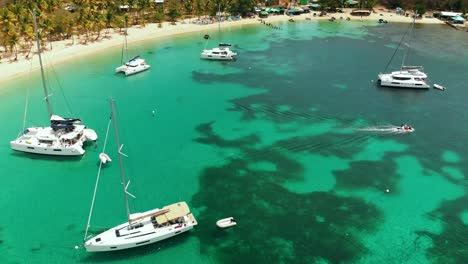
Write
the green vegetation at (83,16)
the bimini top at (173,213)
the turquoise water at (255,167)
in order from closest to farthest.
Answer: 1. the bimini top at (173,213)
2. the turquoise water at (255,167)
3. the green vegetation at (83,16)

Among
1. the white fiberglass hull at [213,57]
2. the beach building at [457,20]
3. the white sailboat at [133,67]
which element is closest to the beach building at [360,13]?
the beach building at [457,20]

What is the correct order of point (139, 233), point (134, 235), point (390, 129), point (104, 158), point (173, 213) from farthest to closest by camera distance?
point (390, 129)
point (104, 158)
point (173, 213)
point (139, 233)
point (134, 235)

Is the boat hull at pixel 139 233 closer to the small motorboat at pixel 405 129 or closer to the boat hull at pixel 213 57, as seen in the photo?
the small motorboat at pixel 405 129

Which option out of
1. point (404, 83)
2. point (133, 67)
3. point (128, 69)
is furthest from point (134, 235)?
point (404, 83)

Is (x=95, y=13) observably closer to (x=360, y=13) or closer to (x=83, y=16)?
(x=83, y=16)

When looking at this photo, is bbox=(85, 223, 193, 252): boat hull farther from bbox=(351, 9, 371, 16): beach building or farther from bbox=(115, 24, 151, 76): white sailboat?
bbox=(351, 9, 371, 16): beach building

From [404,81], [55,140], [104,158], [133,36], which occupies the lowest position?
[104,158]
